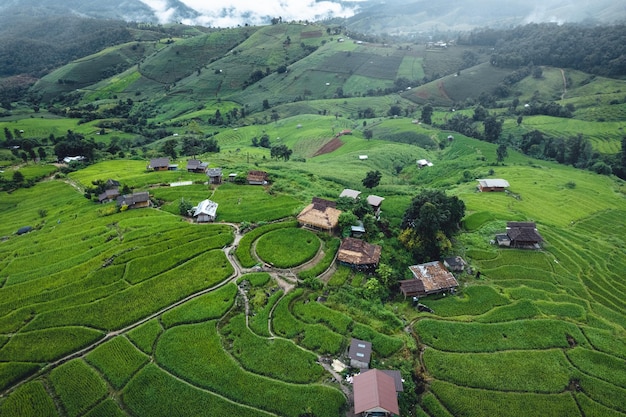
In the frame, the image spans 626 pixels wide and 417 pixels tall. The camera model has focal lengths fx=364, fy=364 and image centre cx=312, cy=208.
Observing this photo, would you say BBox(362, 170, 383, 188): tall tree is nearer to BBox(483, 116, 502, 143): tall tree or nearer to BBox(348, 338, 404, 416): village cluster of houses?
BBox(348, 338, 404, 416): village cluster of houses

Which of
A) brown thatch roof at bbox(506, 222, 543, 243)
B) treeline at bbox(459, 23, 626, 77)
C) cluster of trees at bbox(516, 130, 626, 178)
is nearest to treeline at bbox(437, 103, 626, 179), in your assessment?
cluster of trees at bbox(516, 130, 626, 178)

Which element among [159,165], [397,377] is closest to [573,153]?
[397,377]

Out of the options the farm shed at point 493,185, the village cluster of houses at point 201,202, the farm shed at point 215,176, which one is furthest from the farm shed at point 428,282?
the farm shed at point 215,176

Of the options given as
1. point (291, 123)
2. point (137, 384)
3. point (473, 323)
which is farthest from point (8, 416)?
point (291, 123)

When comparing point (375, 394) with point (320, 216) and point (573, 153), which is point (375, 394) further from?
point (573, 153)

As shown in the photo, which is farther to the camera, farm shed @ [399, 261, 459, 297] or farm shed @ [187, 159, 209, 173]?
farm shed @ [187, 159, 209, 173]
